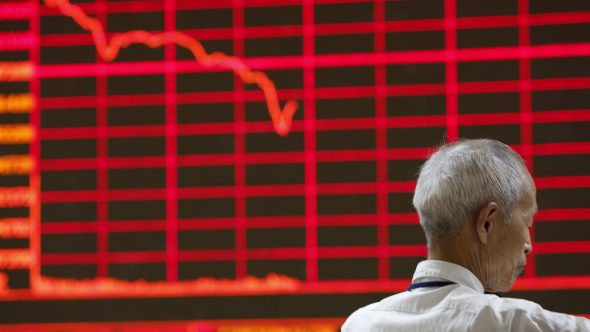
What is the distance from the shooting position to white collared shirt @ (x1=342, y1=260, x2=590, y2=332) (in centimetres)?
120

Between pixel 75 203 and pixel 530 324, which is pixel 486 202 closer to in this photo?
pixel 530 324

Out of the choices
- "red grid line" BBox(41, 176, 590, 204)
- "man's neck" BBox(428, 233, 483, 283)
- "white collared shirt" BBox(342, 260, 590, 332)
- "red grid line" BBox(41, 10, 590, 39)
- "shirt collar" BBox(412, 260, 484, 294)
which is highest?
"red grid line" BBox(41, 10, 590, 39)

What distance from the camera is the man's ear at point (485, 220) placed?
1.32 metres

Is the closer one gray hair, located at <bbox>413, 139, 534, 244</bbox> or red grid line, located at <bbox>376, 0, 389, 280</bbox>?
gray hair, located at <bbox>413, 139, 534, 244</bbox>

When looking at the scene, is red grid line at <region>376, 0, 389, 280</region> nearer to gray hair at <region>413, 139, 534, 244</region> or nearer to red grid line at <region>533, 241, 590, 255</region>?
red grid line at <region>533, 241, 590, 255</region>

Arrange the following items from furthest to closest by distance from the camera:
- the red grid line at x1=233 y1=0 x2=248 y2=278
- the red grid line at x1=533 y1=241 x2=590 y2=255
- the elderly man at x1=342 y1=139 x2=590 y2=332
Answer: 1. the red grid line at x1=233 y1=0 x2=248 y2=278
2. the red grid line at x1=533 y1=241 x2=590 y2=255
3. the elderly man at x1=342 y1=139 x2=590 y2=332

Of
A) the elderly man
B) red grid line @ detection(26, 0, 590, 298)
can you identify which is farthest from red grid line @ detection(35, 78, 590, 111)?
the elderly man

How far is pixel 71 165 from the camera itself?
2.87 meters

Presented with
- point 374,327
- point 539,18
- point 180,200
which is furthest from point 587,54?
point 374,327

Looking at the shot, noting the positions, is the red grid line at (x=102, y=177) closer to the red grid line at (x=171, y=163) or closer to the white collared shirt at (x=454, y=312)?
the red grid line at (x=171, y=163)

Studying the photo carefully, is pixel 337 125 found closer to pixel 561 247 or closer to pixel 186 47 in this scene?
pixel 186 47

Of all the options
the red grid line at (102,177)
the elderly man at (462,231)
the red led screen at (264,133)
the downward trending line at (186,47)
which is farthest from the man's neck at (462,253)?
the red grid line at (102,177)

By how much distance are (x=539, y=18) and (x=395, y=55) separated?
1.27 feet

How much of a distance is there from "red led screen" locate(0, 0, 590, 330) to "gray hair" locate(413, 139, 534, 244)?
1.36 meters
